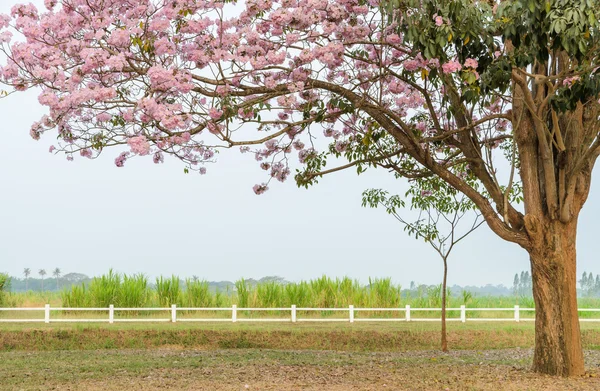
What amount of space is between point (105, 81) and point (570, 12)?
17.5 ft

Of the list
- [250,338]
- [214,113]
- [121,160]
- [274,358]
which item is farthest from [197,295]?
[214,113]

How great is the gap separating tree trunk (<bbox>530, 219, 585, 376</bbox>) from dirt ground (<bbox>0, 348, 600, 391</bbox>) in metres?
0.26

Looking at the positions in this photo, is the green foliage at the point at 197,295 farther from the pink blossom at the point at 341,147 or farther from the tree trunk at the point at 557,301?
the tree trunk at the point at 557,301

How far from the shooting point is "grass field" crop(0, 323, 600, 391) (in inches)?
352

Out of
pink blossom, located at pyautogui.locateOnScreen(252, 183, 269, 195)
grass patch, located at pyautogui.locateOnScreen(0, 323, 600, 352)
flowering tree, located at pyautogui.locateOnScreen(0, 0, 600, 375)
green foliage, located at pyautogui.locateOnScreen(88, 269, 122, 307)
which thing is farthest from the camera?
green foliage, located at pyautogui.locateOnScreen(88, 269, 122, 307)

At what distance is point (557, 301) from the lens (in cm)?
940

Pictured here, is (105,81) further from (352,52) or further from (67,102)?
(352,52)

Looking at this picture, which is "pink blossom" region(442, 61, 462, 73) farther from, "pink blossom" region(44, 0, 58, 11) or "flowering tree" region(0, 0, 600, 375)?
"pink blossom" region(44, 0, 58, 11)

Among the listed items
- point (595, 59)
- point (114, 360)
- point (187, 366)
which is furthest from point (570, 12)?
point (114, 360)

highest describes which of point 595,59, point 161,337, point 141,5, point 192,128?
point 141,5

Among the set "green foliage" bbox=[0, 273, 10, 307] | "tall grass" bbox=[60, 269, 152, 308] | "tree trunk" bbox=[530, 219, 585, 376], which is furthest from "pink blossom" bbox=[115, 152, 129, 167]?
"green foliage" bbox=[0, 273, 10, 307]

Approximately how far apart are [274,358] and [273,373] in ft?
7.28

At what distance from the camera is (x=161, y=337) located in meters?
15.8

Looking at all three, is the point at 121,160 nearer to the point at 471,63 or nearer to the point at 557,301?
the point at 471,63
